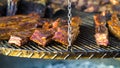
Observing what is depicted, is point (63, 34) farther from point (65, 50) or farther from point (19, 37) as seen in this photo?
point (19, 37)

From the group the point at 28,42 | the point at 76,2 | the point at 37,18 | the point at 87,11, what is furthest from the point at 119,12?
the point at 28,42

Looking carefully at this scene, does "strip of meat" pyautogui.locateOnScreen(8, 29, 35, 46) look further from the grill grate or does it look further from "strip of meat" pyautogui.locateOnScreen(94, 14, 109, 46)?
"strip of meat" pyautogui.locateOnScreen(94, 14, 109, 46)


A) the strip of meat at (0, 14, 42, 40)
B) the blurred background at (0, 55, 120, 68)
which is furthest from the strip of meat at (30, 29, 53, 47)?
the blurred background at (0, 55, 120, 68)

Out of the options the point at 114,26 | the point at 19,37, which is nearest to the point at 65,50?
the point at 19,37

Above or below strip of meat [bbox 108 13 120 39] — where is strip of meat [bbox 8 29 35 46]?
below

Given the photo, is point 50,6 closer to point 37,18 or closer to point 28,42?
point 37,18

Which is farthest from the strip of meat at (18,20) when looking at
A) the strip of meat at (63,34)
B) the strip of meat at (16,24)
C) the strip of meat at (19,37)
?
the strip of meat at (63,34)
